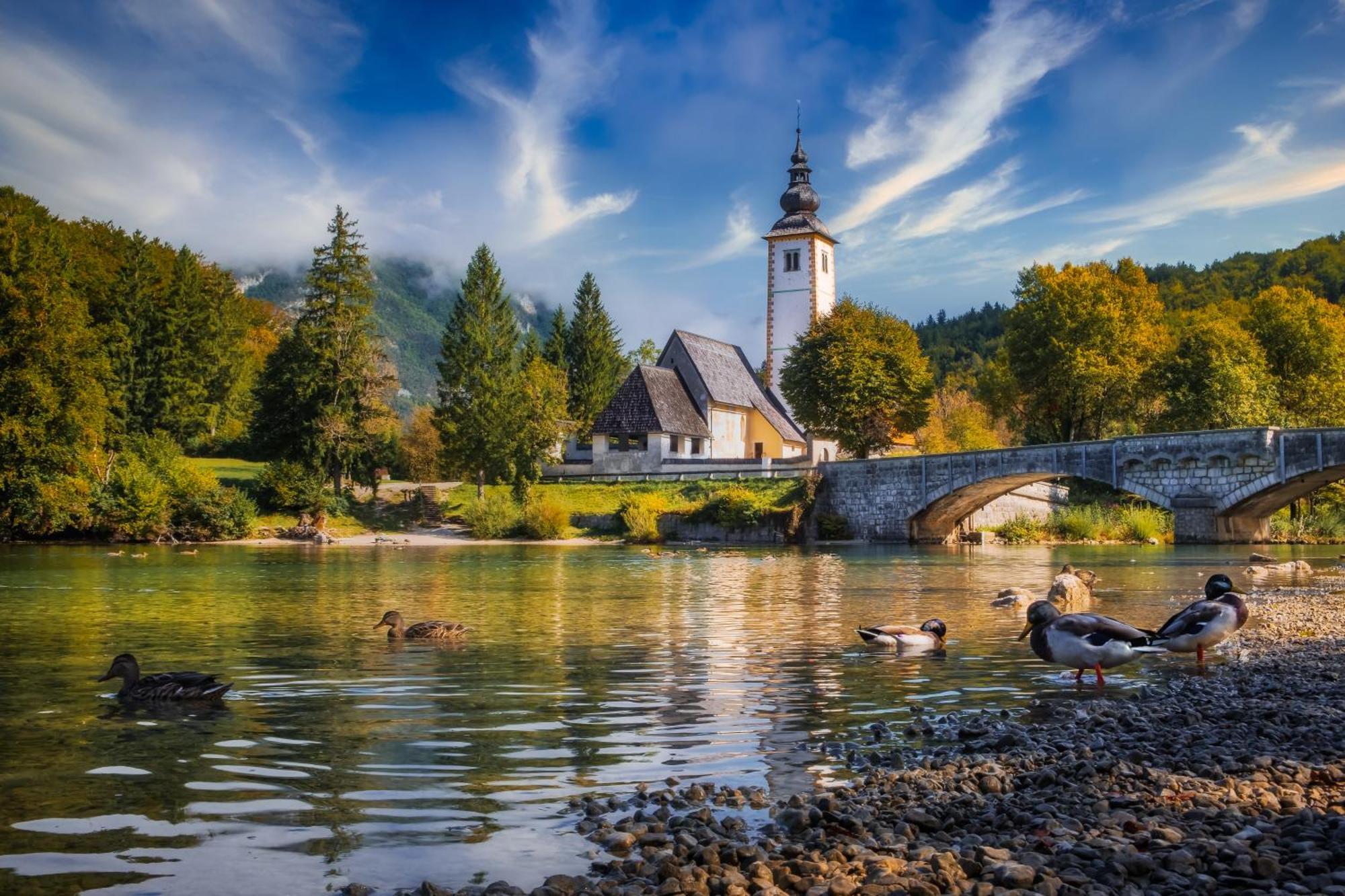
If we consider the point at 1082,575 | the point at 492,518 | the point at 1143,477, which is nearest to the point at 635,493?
the point at 492,518

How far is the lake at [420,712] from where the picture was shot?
573cm

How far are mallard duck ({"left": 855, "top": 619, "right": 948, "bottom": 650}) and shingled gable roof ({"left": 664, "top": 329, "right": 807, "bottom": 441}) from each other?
60.1 metres

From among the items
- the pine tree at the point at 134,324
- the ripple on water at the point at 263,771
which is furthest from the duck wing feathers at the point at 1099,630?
the pine tree at the point at 134,324

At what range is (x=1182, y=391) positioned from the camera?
6056cm

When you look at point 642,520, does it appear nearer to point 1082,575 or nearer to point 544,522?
point 544,522

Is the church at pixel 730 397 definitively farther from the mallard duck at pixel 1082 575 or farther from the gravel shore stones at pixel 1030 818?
the gravel shore stones at pixel 1030 818

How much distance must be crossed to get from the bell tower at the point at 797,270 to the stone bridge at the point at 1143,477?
25475 mm

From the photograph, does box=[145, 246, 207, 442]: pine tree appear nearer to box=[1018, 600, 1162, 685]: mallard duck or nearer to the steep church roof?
the steep church roof

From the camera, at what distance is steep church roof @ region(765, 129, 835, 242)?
79.6 m

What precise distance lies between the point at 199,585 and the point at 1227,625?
21.6 m

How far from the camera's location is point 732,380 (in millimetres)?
79125

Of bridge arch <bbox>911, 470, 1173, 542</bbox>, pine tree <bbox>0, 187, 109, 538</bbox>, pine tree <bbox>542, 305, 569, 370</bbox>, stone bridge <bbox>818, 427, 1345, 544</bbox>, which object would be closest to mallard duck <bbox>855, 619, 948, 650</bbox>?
stone bridge <bbox>818, 427, 1345, 544</bbox>

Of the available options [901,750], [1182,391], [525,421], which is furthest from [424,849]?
[1182,391]

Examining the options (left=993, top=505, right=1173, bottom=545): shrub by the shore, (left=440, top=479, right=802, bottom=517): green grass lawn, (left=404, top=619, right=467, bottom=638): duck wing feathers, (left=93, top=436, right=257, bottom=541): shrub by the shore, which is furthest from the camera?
(left=440, top=479, right=802, bottom=517): green grass lawn
